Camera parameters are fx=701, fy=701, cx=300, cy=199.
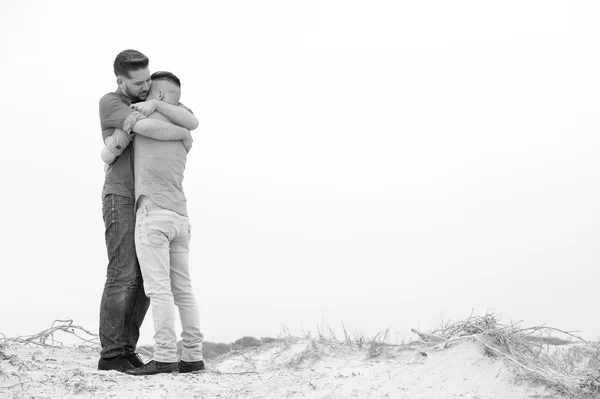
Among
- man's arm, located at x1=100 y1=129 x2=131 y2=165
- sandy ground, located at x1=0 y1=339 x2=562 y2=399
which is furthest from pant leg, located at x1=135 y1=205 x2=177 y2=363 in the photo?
man's arm, located at x1=100 y1=129 x2=131 y2=165

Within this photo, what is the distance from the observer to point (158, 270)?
5.12 m

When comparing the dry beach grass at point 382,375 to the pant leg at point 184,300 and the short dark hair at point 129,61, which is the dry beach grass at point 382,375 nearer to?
the pant leg at point 184,300

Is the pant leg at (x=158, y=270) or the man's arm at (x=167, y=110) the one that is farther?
the man's arm at (x=167, y=110)

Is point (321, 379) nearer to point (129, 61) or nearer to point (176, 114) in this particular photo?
point (176, 114)

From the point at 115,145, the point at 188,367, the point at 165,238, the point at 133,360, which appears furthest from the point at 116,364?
the point at 115,145

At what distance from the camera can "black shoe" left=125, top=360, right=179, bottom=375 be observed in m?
5.06

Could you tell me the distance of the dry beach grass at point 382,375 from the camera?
3.84m

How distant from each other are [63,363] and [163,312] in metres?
1.41

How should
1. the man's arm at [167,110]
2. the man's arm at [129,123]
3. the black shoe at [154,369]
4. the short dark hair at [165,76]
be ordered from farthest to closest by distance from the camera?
1. the short dark hair at [165,76]
2. the man's arm at [167,110]
3. the man's arm at [129,123]
4. the black shoe at [154,369]

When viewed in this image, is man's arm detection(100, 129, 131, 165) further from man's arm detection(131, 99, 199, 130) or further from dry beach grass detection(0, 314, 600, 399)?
dry beach grass detection(0, 314, 600, 399)

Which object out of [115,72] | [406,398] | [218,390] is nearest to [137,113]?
[115,72]

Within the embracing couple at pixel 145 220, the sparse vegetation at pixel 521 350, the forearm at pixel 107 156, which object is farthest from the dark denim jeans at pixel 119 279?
the sparse vegetation at pixel 521 350

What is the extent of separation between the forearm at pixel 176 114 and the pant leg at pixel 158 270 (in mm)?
693

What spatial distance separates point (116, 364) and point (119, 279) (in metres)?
0.65
